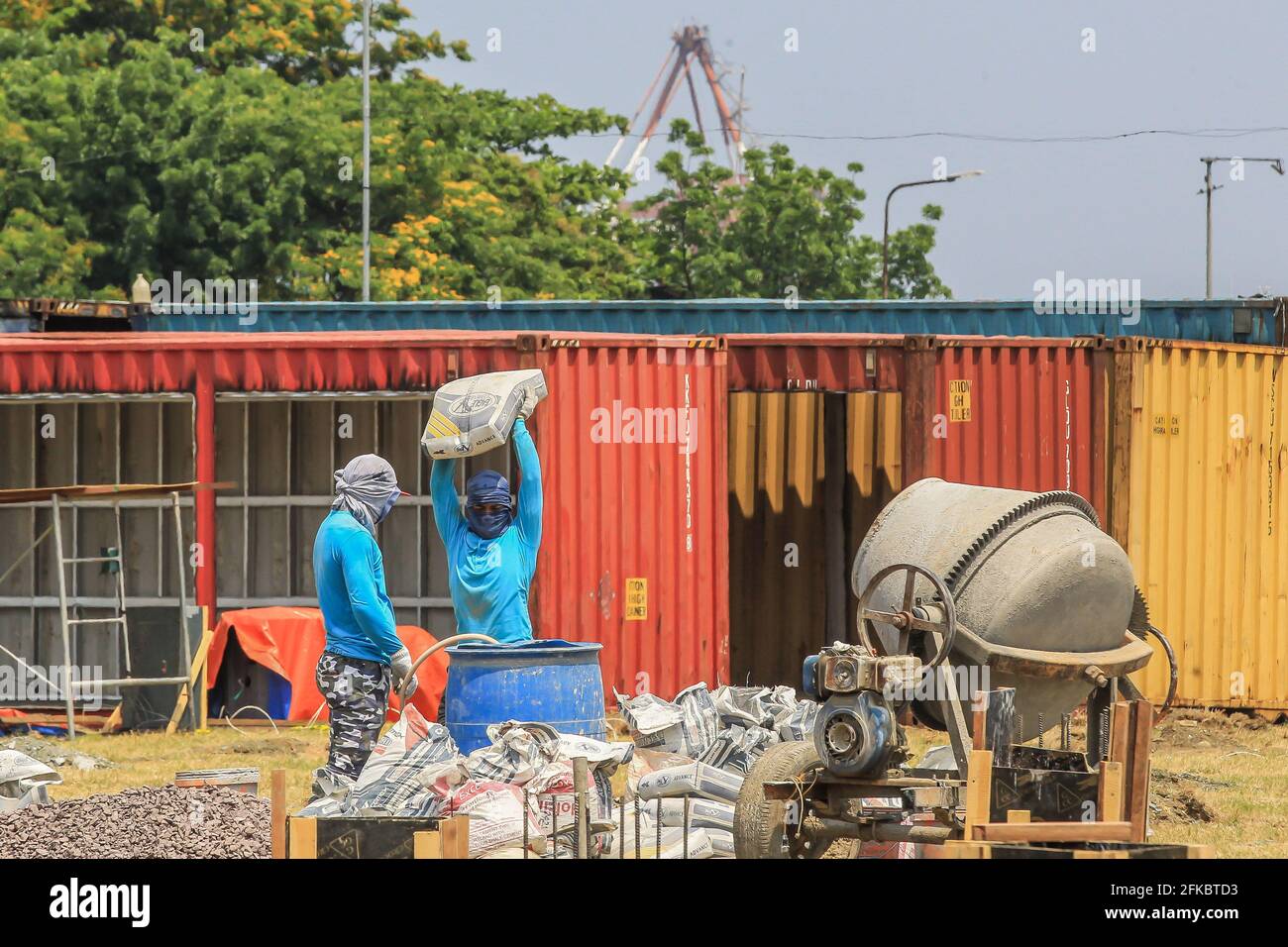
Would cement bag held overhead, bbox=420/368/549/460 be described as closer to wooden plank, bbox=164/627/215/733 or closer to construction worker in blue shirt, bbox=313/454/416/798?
construction worker in blue shirt, bbox=313/454/416/798

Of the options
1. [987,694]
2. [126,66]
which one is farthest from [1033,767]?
[126,66]

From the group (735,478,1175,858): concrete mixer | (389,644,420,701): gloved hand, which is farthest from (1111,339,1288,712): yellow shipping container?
(389,644,420,701): gloved hand

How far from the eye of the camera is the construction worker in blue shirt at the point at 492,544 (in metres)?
10.9

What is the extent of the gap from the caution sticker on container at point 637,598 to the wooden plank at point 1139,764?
23.2 ft

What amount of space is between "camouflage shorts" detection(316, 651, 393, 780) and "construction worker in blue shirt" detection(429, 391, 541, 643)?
136cm

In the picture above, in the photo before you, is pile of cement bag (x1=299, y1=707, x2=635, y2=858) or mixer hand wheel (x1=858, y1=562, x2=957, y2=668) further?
mixer hand wheel (x1=858, y1=562, x2=957, y2=668)

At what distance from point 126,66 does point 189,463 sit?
2382 cm

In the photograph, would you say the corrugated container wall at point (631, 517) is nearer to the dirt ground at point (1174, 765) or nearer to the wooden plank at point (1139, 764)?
the dirt ground at point (1174, 765)

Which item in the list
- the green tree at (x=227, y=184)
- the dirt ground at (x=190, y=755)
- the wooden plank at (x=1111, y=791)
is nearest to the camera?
the wooden plank at (x=1111, y=791)

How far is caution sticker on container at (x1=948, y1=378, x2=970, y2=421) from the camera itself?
1527 cm

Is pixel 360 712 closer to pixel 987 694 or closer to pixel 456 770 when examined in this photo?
pixel 456 770

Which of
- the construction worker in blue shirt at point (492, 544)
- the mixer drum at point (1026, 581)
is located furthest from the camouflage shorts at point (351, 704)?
the mixer drum at point (1026, 581)

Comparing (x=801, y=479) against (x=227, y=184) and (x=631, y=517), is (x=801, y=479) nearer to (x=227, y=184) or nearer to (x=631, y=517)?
(x=631, y=517)

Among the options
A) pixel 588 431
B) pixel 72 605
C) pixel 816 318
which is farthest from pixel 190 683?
pixel 816 318
